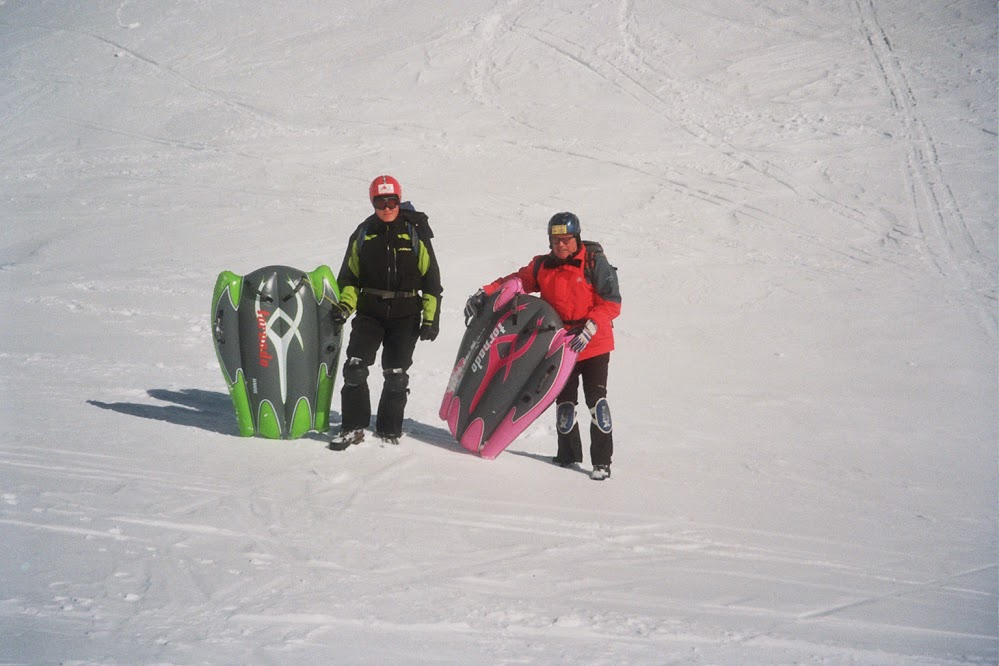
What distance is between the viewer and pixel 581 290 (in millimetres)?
6348

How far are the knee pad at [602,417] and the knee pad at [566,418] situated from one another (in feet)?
0.56

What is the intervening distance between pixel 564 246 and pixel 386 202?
1119 millimetres

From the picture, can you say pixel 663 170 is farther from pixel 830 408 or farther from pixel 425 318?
pixel 425 318

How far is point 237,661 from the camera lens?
327 centimetres

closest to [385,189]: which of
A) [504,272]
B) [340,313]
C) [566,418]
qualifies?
[340,313]

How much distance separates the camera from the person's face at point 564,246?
6191mm

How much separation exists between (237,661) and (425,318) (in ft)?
10.8

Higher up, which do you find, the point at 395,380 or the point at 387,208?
the point at 387,208

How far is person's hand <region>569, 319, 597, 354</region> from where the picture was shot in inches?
239

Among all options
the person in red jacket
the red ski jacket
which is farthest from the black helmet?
the red ski jacket

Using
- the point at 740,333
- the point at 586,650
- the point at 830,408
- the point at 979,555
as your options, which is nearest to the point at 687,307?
the point at 740,333

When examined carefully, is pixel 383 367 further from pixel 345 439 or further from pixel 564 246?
pixel 564 246

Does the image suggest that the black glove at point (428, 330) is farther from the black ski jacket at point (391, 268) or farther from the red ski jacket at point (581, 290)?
the red ski jacket at point (581, 290)

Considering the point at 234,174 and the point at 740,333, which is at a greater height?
the point at 234,174
